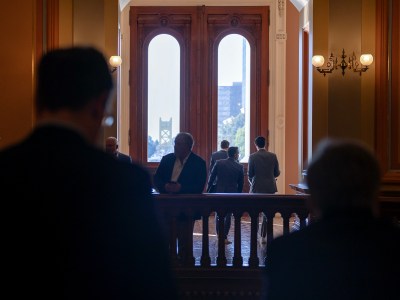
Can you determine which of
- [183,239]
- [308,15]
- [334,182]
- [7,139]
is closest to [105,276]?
[334,182]

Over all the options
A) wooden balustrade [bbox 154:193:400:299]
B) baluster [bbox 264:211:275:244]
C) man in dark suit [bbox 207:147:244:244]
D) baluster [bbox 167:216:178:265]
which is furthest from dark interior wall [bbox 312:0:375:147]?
baluster [bbox 167:216:178:265]

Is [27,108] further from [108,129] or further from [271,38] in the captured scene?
[271,38]

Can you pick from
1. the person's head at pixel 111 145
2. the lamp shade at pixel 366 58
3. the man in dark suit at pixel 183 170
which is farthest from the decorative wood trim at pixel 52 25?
the lamp shade at pixel 366 58

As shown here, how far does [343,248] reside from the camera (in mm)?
1868

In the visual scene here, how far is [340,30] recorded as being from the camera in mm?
8859

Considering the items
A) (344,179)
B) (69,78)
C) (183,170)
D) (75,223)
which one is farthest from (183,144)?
(75,223)

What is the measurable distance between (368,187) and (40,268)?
3.07 feet

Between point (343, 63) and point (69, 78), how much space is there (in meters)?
7.42

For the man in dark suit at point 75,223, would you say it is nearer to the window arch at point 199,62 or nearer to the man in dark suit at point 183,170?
the man in dark suit at point 183,170

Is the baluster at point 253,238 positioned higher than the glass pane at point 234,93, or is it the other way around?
the glass pane at point 234,93

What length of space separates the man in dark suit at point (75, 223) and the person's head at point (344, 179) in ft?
1.87

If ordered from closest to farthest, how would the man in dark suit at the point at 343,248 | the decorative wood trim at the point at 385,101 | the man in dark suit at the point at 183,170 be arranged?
1. the man in dark suit at the point at 343,248
2. the man in dark suit at the point at 183,170
3. the decorative wood trim at the point at 385,101

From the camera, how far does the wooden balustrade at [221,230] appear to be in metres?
6.07

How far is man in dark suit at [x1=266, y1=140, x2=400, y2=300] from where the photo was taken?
1869 mm
